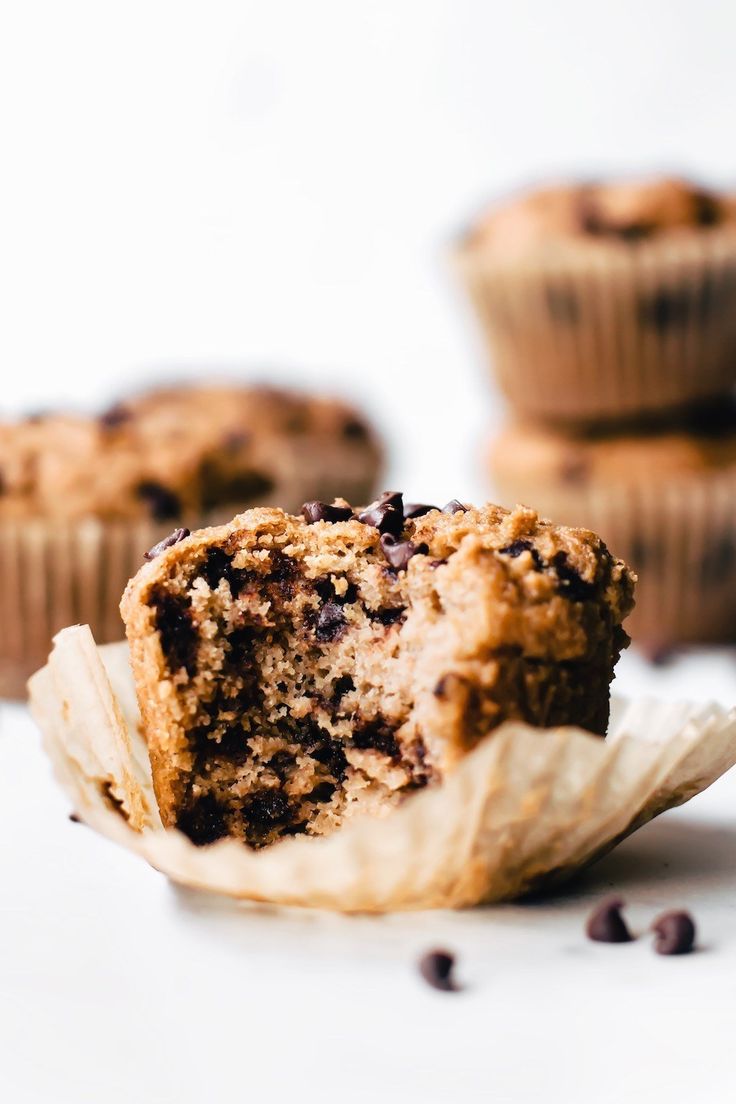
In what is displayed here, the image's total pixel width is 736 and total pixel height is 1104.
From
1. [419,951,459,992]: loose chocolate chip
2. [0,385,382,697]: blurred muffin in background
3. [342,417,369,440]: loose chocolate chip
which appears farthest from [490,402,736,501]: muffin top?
[419,951,459,992]: loose chocolate chip

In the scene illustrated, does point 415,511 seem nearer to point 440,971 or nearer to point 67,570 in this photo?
point 440,971

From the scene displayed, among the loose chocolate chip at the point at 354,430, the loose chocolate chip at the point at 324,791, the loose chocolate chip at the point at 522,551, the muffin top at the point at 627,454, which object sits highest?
the loose chocolate chip at the point at 522,551

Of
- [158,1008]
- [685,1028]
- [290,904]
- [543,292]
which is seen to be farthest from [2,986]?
[543,292]

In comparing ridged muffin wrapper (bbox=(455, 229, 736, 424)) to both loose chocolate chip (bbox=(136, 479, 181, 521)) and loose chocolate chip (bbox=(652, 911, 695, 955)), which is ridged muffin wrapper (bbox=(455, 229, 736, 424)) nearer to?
loose chocolate chip (bbox=(136, 479, 181, 521))

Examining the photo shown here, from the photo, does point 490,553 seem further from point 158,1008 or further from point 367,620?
point 158,1008

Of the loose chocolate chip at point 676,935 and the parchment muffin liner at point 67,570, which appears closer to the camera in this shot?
the loose chocolate chip at point 676,935

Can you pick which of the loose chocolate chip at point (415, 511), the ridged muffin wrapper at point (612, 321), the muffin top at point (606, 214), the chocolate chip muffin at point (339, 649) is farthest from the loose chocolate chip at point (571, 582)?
the muffin top at point (606, 214)

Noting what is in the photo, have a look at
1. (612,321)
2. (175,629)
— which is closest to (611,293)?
(612,321)

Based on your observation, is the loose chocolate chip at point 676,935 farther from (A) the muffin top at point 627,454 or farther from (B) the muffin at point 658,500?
(A) the muffin top at point 627,454
